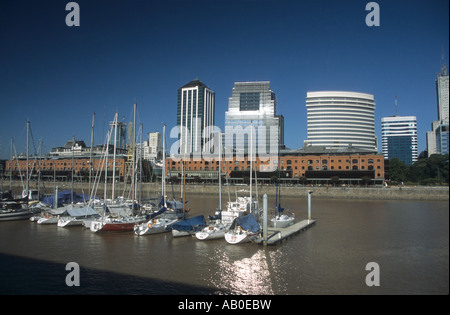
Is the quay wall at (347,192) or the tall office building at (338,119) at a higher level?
the tall office building at (338,119)

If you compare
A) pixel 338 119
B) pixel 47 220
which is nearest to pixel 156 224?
pixel 47 220

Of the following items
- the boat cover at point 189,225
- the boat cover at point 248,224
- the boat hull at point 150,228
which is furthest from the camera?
the boat hull at point 150,228

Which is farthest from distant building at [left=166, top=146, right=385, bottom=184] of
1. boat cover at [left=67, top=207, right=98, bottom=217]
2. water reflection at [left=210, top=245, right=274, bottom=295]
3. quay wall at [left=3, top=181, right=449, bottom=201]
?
water reflection at [left=210, top=245, right=274, bottom=295]

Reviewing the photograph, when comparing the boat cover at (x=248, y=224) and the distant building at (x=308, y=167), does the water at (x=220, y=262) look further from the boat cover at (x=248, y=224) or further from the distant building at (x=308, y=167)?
the distant building at (x=308, y=167)

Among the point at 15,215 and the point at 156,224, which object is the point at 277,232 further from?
the point at 15,215

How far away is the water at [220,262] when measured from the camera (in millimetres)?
14414

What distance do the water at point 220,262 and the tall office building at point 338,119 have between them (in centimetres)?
13527

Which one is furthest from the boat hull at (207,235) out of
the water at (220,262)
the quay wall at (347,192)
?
the quay wall at (347,192)

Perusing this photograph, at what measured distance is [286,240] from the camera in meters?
30.8

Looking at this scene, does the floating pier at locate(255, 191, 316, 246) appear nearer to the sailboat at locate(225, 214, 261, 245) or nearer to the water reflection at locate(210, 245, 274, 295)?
the sailboat at locate(225, 214, 261, 245)
